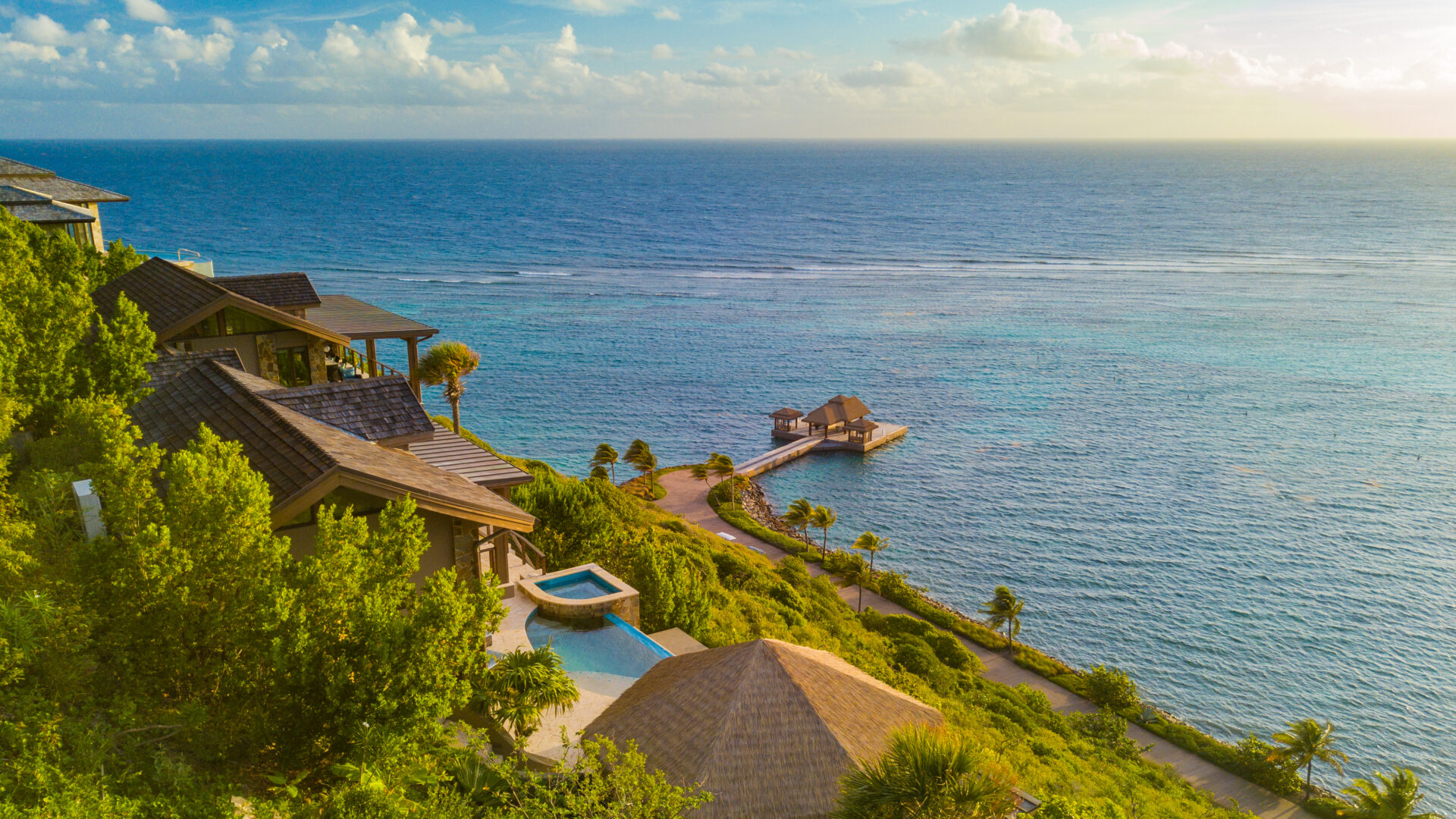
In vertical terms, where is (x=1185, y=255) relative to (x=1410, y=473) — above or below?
above

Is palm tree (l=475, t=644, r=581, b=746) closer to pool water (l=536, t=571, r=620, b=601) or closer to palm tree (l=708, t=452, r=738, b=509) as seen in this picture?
pool water (l=536, t=571, r=620, b=601)

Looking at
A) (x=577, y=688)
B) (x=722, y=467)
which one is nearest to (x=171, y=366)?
(x=577, y=688)

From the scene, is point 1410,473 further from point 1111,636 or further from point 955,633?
point 955,633

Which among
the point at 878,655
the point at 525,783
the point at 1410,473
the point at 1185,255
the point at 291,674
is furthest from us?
the point at 1185,255

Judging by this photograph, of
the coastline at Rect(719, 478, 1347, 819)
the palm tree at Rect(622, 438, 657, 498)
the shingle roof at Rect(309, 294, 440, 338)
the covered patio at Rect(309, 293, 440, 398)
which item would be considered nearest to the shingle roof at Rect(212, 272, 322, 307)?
the covered patio at Rect(309, 293, 440, 398)

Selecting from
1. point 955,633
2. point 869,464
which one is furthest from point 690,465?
point 955,633

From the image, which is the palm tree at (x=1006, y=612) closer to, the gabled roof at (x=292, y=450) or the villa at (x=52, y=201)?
the gabled roof at (x=292, y=450)

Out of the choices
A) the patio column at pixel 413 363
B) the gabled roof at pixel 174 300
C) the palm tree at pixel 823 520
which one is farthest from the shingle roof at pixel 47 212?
the palm tree at pixel 823 520
